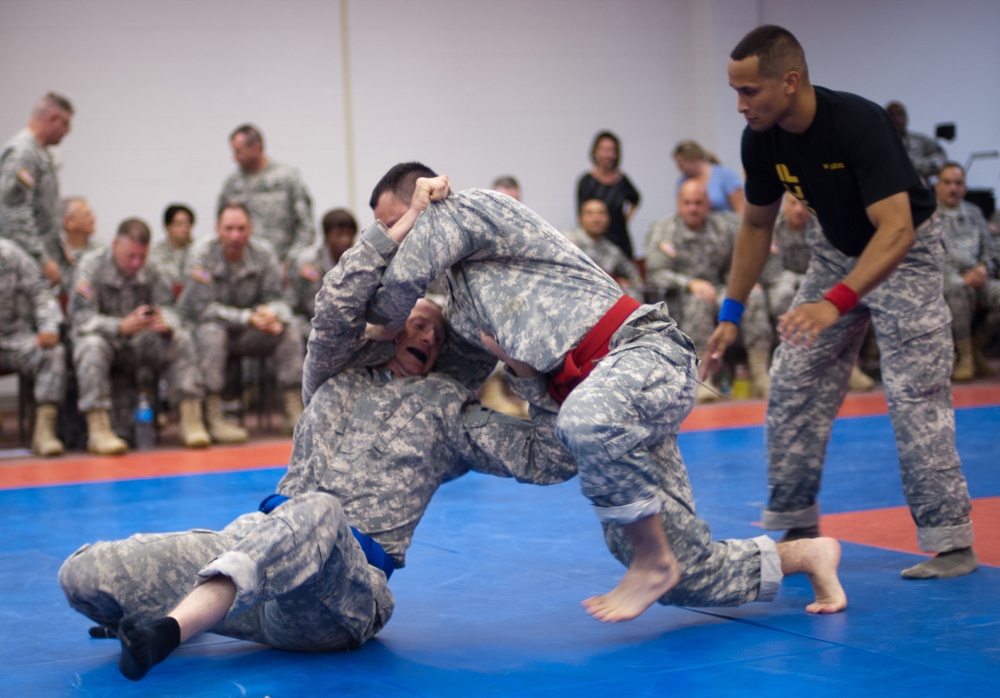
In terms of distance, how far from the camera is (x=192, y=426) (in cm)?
738

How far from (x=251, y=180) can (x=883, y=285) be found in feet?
19.8

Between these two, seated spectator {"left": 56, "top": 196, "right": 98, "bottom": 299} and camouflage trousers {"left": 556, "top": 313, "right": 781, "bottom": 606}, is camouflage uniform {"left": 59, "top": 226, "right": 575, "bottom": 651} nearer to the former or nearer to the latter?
camouflage trousers {"left": 556, "top": 313, "right": 781, "bottom": 606}

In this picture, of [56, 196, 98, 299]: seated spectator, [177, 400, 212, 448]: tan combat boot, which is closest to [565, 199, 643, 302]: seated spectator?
[177, 400, 212, 448]: tan combat boot

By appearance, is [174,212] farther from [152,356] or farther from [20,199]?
[152,356]

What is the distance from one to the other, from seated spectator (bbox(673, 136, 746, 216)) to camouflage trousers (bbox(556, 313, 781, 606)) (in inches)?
262

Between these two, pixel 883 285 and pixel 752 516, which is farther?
pixel 752 516

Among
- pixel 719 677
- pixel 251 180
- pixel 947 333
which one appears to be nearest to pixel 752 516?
pixel 947 333

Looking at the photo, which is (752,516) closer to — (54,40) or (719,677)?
(719,677)

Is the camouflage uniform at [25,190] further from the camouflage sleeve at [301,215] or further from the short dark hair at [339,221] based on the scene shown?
the short dark hair at [339,221]

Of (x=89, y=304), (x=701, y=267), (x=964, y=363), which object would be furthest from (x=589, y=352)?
(x=964, y=363)

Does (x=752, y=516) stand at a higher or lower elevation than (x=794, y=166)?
lower

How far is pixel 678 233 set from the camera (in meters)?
8.82

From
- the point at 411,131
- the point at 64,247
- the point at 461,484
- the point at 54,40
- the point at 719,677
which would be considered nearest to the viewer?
the point at 719,677

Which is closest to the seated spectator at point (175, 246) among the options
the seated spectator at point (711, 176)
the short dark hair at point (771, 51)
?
the seated spectator at point (711, 176)
